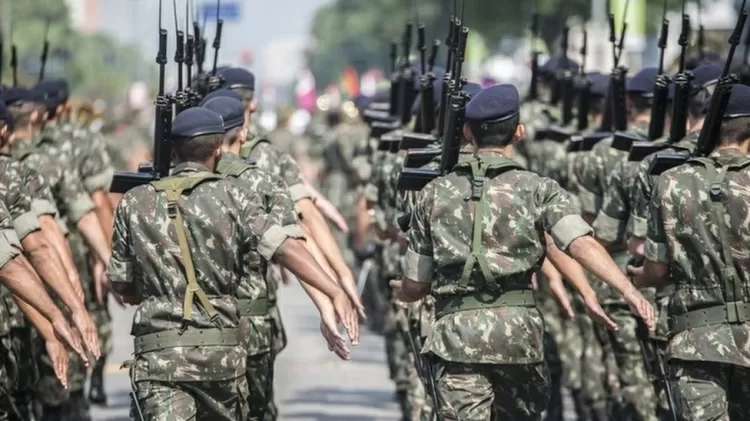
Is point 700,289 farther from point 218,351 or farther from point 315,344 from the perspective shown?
point 315,344

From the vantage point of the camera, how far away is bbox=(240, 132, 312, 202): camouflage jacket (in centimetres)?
1175

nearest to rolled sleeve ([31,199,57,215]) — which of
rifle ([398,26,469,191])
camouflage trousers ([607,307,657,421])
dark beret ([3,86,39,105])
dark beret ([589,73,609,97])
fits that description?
dark beret ([3,86,39,105])

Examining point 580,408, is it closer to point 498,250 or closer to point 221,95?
point 221,95

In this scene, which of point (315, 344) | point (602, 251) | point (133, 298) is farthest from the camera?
point (315, 344)

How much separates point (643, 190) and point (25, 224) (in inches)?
124

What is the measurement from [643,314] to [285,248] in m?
1.64

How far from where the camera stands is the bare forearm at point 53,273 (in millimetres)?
9992

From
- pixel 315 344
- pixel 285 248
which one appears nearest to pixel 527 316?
pixel 285 248

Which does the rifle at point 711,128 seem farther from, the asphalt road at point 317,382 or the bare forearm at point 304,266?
the asphalt road at point 317,382

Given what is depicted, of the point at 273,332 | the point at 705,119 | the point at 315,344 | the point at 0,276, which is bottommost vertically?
the point at 315,344

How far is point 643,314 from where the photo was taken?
8.93 m

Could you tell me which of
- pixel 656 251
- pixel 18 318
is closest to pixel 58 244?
pixel 18 318

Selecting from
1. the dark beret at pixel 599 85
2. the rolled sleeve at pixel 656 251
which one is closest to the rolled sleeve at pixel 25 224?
the rolled sleeve at pixel 656 251

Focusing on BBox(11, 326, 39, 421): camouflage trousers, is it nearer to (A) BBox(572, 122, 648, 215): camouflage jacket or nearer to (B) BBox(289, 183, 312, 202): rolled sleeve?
(B) BBox(289, 183, 312, 202): rolled sleeve
